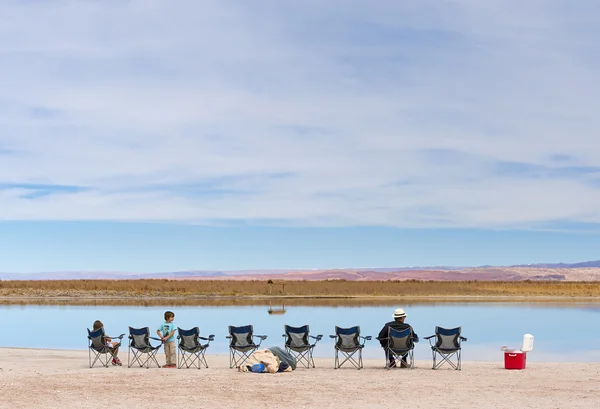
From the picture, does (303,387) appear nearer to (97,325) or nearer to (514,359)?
(514,359)

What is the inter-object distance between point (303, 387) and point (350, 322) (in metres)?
13.6

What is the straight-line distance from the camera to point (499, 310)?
103 ft

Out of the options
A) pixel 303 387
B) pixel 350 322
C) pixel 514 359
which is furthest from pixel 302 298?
pixel 303 387

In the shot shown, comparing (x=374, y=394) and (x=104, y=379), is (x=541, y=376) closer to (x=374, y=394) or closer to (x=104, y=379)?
(x=374, y=394)

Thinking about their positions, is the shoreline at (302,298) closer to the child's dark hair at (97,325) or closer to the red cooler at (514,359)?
the child's dark hair at (97,325)

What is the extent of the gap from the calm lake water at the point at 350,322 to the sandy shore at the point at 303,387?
3817mm

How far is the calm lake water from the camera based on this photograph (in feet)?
58.2

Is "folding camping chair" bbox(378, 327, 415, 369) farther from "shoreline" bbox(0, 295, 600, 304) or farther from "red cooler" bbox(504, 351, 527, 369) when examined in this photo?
"shoreline" bbox(0, 295, 600, 304)

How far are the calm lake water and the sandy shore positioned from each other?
3817 millimetres

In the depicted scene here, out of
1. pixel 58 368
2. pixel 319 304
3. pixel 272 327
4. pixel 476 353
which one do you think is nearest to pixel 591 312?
pixel 319 304

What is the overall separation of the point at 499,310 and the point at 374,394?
22600 millimetres

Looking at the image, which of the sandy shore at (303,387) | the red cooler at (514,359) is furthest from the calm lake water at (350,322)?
the sandy shore at (303,387)

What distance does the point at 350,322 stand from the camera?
23750 millimetres

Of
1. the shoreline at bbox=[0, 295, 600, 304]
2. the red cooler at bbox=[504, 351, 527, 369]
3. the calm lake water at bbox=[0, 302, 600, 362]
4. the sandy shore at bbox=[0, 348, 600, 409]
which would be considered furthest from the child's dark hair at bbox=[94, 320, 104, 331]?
the shoreline at bbox=[0, 295, 600, 304]
